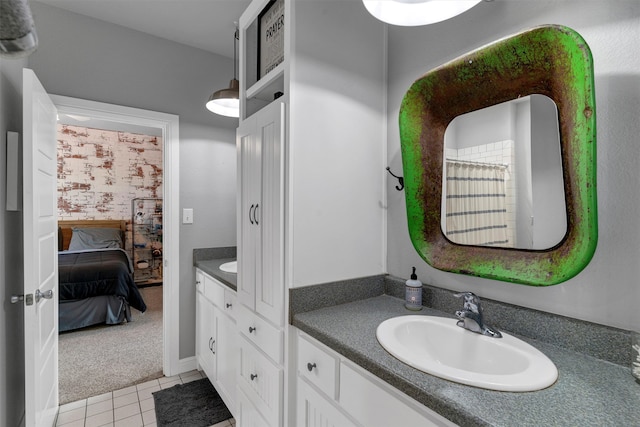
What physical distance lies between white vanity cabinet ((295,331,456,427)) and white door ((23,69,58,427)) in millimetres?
1217

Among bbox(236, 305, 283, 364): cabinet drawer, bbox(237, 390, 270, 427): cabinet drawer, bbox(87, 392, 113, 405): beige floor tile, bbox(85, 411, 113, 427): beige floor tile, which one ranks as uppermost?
bbox(236, 305, 283, 364): cabinet drawer

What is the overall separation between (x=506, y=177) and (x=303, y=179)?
2.52ft

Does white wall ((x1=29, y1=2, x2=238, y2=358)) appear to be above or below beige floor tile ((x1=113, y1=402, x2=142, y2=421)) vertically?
above

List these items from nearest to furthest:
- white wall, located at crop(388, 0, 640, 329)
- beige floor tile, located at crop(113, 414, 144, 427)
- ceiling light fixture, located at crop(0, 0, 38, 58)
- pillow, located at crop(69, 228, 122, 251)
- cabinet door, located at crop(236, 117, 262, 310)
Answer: ceiling light fixture, located at crop(0, 0, 38, 58) → white wall, located at crop(388, 0, 640, 329) → cabinet door, located at crop(236, 117, 262, 310) → beige floor tile, located at crop(113, 414, 144, 427) → pillow, located at crop(69, 228, 122, 251)

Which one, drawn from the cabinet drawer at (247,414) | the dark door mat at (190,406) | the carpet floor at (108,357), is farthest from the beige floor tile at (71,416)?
the cabinet drawer at (247,414)

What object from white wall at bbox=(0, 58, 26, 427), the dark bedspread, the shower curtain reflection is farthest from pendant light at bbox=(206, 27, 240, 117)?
the dark bedspread

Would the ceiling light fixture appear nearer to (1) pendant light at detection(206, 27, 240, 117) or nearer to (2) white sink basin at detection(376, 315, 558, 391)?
(2) white sink basin at detection(376, 315, 558, 391)

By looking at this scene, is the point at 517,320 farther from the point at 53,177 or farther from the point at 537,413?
the point at 53,177

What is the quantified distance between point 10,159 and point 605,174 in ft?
7.94

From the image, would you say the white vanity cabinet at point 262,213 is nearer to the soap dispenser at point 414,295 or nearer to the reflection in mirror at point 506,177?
the soap dispenser at point 414,295

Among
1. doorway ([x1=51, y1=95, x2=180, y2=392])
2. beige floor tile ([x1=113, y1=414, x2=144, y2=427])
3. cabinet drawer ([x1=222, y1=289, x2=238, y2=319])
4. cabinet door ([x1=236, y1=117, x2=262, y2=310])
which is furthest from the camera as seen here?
doorway ([x1=51, y1=95, x2=180, y2=392])

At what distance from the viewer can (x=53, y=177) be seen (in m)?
1.95

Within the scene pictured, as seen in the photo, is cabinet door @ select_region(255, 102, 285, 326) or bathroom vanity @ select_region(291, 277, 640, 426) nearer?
bathroom vanity @ select_region(291, 277, 640, 426)

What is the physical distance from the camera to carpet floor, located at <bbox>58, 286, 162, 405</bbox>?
2.37 meters
